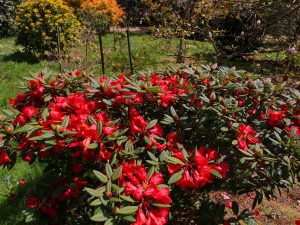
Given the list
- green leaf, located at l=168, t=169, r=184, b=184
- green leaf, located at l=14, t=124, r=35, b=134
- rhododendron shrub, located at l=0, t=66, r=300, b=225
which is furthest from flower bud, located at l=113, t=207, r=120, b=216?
green leaf, located at l=14, t=124, r=35, b=134

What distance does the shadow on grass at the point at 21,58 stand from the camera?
9.30 m

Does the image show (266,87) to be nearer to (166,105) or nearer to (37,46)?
(166,105)

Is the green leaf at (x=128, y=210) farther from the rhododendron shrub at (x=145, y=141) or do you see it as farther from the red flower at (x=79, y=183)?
the red flower at (x=79, y=183)

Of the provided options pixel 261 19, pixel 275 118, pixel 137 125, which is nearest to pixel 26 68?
pixel 261 19

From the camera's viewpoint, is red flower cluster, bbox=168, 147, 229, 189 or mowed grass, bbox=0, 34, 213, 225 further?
mowed grass, bbox=0, 34, 213, 225

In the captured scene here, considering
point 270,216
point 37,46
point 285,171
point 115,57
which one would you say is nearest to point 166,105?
point 285,171

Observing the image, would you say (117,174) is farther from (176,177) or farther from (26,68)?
(26,68)

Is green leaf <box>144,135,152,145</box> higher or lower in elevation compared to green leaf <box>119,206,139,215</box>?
higher

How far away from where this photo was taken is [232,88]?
8.66 ft

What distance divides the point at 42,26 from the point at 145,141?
808 centimetres

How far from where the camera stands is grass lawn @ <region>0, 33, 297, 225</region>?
3.84m

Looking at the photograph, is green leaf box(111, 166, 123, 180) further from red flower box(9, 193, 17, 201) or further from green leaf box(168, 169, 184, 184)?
red flower box(9, 193, 17, 201)

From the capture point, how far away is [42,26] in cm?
949

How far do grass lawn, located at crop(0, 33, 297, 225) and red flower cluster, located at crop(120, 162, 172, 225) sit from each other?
2.90ft
